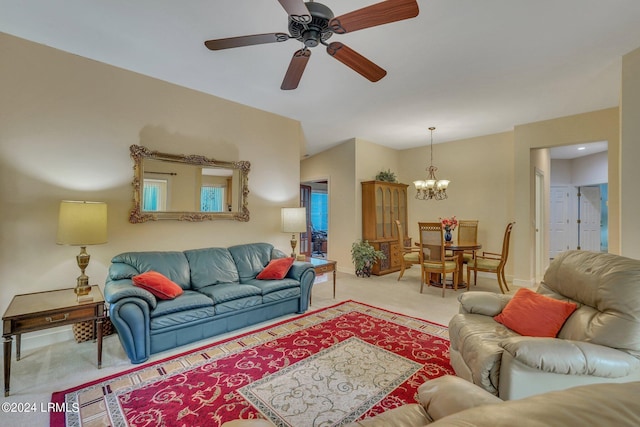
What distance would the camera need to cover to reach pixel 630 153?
2.98 metres

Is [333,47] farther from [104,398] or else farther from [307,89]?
[104,398]

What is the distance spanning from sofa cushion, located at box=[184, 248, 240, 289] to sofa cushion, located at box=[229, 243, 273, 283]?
0.27 feet

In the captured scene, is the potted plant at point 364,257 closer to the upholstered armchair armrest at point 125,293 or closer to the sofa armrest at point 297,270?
the sofa armrest at point 297,270

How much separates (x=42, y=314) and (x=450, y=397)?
2836mm

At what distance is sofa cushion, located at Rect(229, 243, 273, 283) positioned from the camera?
3.65m

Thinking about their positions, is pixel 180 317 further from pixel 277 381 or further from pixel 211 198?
pixel 211 198

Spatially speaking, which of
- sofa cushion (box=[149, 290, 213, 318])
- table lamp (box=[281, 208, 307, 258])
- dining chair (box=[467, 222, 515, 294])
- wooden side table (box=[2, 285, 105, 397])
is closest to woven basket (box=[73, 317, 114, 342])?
wooden side table (box=[2, 285, 105, 397])

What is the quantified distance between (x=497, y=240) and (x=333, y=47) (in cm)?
517

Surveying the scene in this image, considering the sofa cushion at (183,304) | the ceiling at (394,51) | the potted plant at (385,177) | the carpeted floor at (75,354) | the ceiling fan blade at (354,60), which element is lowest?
the carpeted floor at (75,354)

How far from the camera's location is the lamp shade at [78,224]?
2443 mm

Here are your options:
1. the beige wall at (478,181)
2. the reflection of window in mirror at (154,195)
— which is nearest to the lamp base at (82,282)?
the reflection of window in mirror at (154,195)

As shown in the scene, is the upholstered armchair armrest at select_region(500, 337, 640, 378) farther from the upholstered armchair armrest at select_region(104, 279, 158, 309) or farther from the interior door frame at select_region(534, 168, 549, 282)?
the interior door frame at select_region(534, 168, 549, 282)

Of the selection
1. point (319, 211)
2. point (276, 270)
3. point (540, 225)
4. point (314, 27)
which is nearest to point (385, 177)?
point (540, 225)

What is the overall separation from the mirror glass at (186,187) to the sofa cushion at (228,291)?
41.7 inches
